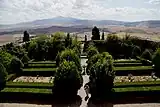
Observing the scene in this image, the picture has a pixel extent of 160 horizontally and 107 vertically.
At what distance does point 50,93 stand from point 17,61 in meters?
12.5

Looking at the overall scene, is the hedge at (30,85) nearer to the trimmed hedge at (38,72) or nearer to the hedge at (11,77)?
the hedge at (11,77)

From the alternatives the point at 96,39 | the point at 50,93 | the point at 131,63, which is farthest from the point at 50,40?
the point at 50,93

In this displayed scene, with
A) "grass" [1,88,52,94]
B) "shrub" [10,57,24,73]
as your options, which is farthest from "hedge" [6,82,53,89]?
"shrub" [10,57,24,73]

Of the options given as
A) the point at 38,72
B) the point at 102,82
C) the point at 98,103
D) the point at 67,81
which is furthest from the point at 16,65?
the point at 98,103

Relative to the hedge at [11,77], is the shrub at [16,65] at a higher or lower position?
higher

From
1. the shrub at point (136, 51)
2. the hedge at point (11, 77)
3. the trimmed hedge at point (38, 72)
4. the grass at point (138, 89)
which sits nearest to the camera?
the grass at point (138, 89)

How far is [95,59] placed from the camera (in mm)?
29953

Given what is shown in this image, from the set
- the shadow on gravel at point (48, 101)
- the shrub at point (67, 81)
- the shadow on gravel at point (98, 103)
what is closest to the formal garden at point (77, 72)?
the shrub at point (67, 81)

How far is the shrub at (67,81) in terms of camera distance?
25.6 metres

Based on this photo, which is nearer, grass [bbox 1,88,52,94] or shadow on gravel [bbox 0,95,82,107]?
shadow on gravel [bbox 0,95,82,107]

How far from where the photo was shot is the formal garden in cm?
2586

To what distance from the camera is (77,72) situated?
2627 centimetres

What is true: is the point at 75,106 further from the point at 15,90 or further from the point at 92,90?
the point at 15,90

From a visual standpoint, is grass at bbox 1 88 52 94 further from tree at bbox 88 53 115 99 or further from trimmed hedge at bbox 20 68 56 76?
trimmed hedge at bbox 20 68 56 76
